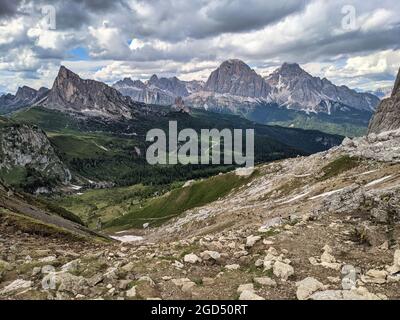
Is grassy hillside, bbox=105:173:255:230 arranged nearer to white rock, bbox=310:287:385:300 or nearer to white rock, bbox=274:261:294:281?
white rock, bbox=274:261:294:281

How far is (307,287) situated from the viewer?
1973 centimetres

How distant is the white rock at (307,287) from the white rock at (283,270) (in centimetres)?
113

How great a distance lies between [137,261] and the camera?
970 inches

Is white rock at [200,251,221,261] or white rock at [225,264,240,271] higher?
white rock at [200,251,221,261]

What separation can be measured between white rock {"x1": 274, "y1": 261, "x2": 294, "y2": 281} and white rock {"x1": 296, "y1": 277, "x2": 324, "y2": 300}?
1.13 meters

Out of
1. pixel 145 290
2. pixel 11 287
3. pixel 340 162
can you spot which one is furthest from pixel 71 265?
pixel 340 162

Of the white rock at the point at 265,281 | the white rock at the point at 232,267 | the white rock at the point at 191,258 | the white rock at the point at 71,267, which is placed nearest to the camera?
the white rock at the point at 265,281

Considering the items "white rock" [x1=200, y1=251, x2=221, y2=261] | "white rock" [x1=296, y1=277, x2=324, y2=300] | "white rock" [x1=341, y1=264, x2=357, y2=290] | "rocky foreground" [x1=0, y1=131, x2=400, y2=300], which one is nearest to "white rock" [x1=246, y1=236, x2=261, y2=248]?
"rocky foreground" [x1=0, y1=131, x2=400, y2=300]

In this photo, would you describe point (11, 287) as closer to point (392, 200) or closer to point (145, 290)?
point (145, 290)

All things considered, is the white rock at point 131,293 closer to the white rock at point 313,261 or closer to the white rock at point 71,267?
the white rock at point 71,267

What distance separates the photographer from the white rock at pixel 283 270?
21.5m

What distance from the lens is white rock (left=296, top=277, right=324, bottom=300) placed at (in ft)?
62.8

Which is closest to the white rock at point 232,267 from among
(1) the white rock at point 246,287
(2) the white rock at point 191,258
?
(2) the white rock at point 191,258
